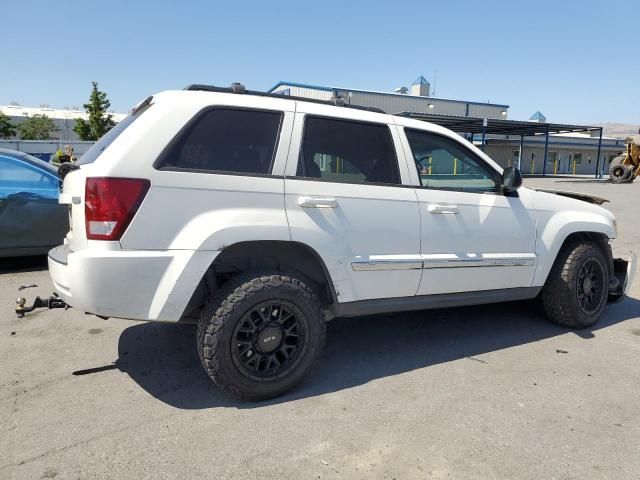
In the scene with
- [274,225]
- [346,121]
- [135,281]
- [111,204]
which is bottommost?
[135,281]

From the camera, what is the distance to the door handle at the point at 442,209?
3.48 m

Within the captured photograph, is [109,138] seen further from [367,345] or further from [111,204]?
[367,345]

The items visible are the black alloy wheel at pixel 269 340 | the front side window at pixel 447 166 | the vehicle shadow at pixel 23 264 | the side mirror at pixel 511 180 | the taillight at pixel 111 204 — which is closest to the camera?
the taillight at pixel 111 204

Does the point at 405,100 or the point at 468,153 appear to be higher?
the point at 405,100

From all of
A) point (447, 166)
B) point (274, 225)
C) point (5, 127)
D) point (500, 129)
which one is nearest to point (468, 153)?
point (447, 166)

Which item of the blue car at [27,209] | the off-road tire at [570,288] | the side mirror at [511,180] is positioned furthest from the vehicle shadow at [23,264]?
the off-road tire at [570,288]

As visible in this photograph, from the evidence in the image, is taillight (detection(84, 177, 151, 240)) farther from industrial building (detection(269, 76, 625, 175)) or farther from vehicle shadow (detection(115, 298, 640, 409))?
industrial building (detection(269, 76, 625, 175))

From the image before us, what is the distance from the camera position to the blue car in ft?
19.8

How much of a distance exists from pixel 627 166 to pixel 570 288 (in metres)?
31.7

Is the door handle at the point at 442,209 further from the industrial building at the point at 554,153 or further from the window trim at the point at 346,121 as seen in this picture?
the industrial building at the point at 554,153

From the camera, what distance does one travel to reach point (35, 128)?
55.0 m

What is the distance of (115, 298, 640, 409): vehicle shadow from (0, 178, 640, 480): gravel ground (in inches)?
0.7

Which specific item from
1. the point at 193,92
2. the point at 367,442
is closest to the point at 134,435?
the point at 367,442

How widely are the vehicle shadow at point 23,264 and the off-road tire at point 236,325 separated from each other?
4889 mm
